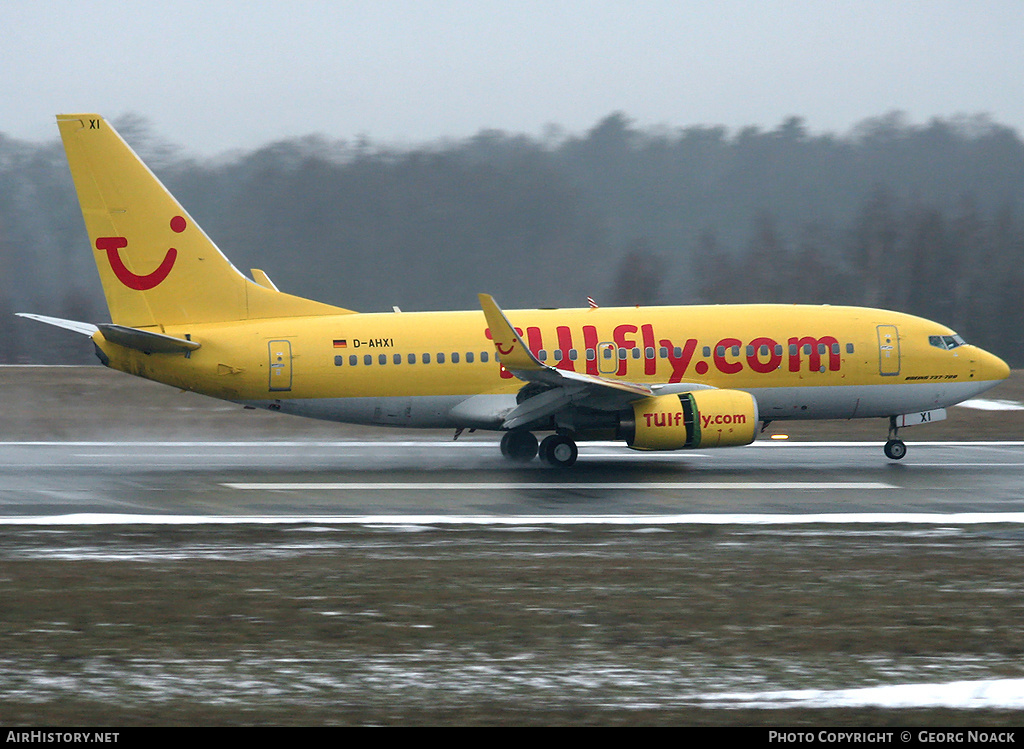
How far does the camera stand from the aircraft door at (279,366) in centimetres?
2253

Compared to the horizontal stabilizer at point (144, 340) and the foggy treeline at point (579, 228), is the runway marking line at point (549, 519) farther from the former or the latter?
the foggy treeline at point (579, 228)

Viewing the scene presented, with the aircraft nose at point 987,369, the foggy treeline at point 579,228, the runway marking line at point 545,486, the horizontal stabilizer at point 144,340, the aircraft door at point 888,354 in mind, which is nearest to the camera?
the runway marking line at point 545,486

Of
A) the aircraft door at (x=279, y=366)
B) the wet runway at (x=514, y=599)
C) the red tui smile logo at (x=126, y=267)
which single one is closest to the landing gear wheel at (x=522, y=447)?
the wet runway at (x=514, y=599)

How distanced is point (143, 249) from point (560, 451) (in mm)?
9981

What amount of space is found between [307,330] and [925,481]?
1304cm

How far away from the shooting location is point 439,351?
2286cm

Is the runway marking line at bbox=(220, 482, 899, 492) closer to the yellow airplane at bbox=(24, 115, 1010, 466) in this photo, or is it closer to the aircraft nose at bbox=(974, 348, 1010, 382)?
the yellow airplane at bbox=(24, 115, 1010, 466)

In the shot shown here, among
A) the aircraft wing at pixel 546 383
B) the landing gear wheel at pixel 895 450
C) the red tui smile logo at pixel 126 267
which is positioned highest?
the red tui smile logo at pixel 126 267

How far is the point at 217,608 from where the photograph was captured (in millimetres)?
10953

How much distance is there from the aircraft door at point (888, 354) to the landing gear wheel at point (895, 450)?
1.57 m

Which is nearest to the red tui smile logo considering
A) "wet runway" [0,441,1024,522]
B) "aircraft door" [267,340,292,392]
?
"aircraft door" [267,340,292,392]

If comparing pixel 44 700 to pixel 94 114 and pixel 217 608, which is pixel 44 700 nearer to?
pixel 217 608

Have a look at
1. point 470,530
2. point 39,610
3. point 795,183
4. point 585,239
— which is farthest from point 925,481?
point 795,183

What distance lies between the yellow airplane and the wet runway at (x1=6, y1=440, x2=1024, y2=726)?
225 cm
